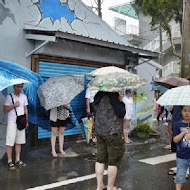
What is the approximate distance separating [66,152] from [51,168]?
1462mm

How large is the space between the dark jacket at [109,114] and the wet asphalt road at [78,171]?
118cm

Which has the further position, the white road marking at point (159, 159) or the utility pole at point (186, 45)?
the utility pole at point (186, 45)

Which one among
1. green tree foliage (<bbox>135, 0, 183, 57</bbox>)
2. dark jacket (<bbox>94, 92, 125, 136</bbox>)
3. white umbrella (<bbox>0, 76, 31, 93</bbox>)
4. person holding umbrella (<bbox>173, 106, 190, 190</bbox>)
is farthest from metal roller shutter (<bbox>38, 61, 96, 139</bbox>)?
green tree foliage (<bbox>135, 0, 183, 57</bbox>)

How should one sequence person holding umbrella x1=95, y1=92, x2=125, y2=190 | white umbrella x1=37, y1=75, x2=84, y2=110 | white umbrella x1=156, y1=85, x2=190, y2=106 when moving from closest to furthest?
white umbrella x1=156, y1=85, x2=190, y2=106 < person holding umbrella x1=95, y1=92, x2=125, y2=190 < white umbrella x1=37, y1=75, x2=84, y2=110

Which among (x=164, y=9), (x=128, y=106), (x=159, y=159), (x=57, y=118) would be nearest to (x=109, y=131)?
(x=57, y=118)

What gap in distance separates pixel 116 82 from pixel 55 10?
15.4 feet

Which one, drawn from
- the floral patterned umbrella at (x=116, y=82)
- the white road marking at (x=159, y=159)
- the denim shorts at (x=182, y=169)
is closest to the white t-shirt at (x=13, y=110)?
the floral patterned umbrella at (x=116, y=82)

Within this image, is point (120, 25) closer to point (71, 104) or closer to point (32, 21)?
point (71, 104)

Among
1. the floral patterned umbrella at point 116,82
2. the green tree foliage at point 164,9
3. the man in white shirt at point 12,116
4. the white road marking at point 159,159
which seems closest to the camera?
the floral patterned umbrella at point 116,82

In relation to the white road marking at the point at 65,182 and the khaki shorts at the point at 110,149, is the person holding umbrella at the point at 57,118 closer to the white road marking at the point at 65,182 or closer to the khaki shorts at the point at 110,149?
the white road marking at the point at 65,182

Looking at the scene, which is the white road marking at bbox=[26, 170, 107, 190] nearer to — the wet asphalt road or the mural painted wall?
the wet asphalt road

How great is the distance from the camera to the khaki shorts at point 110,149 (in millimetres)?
4598

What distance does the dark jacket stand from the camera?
4609mm

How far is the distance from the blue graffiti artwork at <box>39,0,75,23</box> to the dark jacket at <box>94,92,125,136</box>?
442 centimetres
